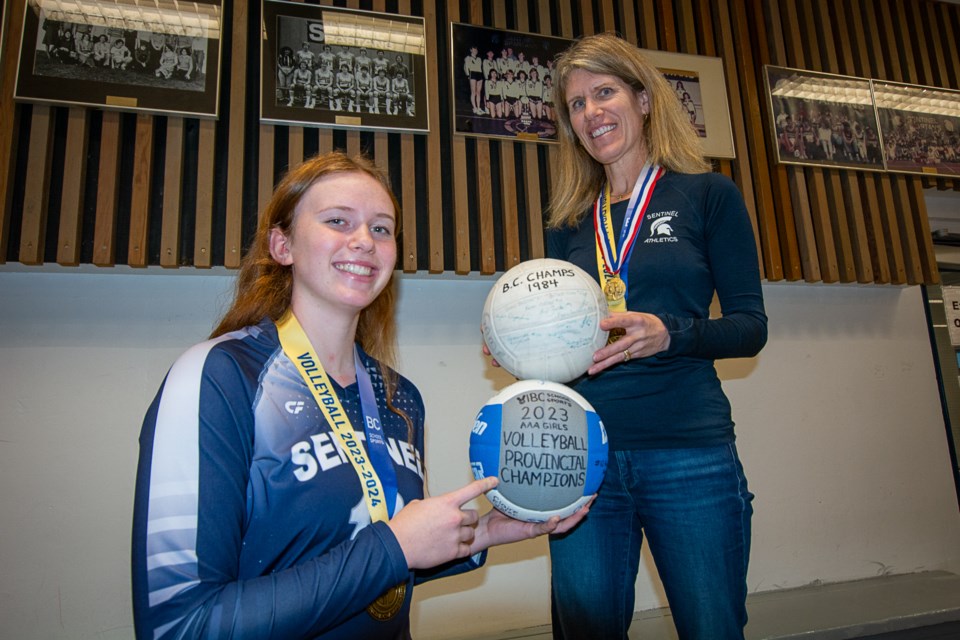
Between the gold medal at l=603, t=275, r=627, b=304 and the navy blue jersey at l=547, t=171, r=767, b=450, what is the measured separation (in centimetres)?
2

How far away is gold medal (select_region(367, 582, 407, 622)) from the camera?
1043mm

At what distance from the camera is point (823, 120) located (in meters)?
3.83

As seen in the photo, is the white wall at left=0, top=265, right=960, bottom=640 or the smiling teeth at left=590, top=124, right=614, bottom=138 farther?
the white wall at left=0, top=265, right=960, bottom=640

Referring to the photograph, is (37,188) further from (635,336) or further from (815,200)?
(815,200)

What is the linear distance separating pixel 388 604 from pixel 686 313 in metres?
0.92

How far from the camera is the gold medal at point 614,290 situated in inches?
57.1

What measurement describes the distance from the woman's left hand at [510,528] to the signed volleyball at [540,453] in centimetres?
2

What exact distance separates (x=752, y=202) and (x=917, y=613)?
2.37m

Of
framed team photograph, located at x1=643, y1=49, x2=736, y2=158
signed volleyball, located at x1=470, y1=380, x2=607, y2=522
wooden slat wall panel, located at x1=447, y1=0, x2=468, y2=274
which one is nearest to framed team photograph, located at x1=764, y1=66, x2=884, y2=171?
framed team photograph, located at x1=643, y1=49, x2=736, y2=158

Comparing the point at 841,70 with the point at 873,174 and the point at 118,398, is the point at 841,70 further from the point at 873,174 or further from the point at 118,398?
the point at 118,398

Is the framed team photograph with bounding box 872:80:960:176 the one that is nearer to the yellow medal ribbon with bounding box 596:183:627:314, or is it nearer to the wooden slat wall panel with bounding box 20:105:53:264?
the yellow medal ribbon with bounding box 596:183:627:314

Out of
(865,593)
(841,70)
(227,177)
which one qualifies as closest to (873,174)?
(841,70)

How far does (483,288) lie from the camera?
3406 millimetres

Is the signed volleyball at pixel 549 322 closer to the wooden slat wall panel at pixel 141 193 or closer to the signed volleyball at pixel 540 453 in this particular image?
the signed volleyball at pixel 540 453
